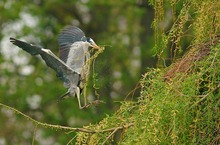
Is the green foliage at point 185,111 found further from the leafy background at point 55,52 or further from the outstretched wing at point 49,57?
the leafy background at point 55,52

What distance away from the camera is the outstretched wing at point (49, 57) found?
5348 mm

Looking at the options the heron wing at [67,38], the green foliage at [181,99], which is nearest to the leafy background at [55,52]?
the heron wing at [67,38]

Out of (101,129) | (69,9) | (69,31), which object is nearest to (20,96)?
(69,9)

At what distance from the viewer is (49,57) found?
18.2 ft

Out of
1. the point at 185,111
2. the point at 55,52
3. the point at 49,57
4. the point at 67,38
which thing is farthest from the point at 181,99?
the point at 55,52

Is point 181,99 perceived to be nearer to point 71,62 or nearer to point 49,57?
point 49,57

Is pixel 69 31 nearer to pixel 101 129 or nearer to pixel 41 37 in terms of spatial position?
pixel 101 129

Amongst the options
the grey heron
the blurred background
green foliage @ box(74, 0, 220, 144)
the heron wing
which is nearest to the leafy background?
the blurred background

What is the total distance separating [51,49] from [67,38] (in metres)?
6.77

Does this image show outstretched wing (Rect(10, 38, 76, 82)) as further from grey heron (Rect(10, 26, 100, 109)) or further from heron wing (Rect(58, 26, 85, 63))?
heron wing (Rect(58, 26, 85, 63))

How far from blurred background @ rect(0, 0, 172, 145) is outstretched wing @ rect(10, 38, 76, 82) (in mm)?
6794

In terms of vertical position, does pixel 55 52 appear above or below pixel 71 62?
below

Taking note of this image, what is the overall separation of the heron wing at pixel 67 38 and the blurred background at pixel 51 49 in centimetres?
638

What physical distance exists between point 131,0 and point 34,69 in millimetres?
1906
